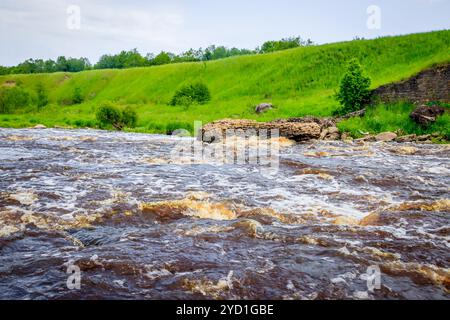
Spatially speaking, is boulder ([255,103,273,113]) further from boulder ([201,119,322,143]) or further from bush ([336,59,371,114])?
boulder ([201,119,322,143])

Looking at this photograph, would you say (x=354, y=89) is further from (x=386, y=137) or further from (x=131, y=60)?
(x=131, y=60)

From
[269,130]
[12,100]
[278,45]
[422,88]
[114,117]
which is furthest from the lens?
[278,45]

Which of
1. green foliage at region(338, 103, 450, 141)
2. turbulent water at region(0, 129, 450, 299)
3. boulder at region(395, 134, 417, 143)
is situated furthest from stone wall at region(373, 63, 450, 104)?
turbulent water at region(0, 129, 450, 299)

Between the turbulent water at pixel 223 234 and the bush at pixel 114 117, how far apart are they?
24.7 meters

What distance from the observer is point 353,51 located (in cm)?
6212

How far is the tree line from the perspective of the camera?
405 feet

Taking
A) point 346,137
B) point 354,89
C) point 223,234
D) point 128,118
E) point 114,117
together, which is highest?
point 354,89

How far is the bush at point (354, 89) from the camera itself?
33.4m

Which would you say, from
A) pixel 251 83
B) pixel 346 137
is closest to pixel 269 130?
Result: pixel 346 137

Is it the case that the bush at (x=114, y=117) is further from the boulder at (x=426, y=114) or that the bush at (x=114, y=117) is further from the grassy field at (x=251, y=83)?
the boulder at (x=426, y=114)

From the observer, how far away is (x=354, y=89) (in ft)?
110

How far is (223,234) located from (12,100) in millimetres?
61474
